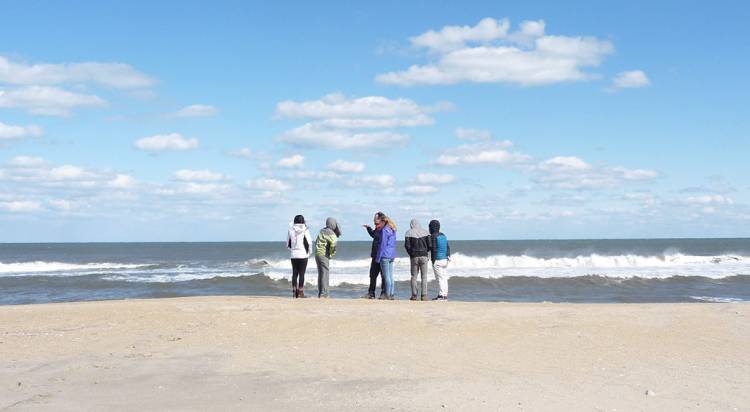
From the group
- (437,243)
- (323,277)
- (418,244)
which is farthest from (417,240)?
(323,277)

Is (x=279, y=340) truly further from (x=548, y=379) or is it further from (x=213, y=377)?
(x=548, y=379)

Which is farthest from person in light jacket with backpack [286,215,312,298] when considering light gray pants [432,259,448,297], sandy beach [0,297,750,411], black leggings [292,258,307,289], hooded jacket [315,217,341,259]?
light gray pants [432,259,448,297]

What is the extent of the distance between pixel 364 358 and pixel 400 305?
4209 mm

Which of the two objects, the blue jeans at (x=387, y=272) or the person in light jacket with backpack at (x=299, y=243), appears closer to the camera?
the person in light jacket with backpack at (x=299, y=243)

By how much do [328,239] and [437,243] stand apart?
7.39 ft

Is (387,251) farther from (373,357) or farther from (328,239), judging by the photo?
(373,357)

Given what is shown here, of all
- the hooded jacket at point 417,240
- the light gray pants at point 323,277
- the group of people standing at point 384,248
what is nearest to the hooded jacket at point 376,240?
the group of people standing at point 384,248

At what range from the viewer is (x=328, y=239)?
14.0 meters

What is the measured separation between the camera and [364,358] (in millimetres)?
7531

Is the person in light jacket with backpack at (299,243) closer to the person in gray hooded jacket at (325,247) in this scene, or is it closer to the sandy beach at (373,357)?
the person in gray hooded jacket at (325,247)

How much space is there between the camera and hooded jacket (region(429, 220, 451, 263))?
550 inches

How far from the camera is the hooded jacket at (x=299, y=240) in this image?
45.1ft

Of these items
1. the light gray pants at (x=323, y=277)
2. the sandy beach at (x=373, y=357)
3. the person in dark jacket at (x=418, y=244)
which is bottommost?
the sandy beach at (x=373, y=357)

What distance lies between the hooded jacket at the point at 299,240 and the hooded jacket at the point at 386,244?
4.77ft
